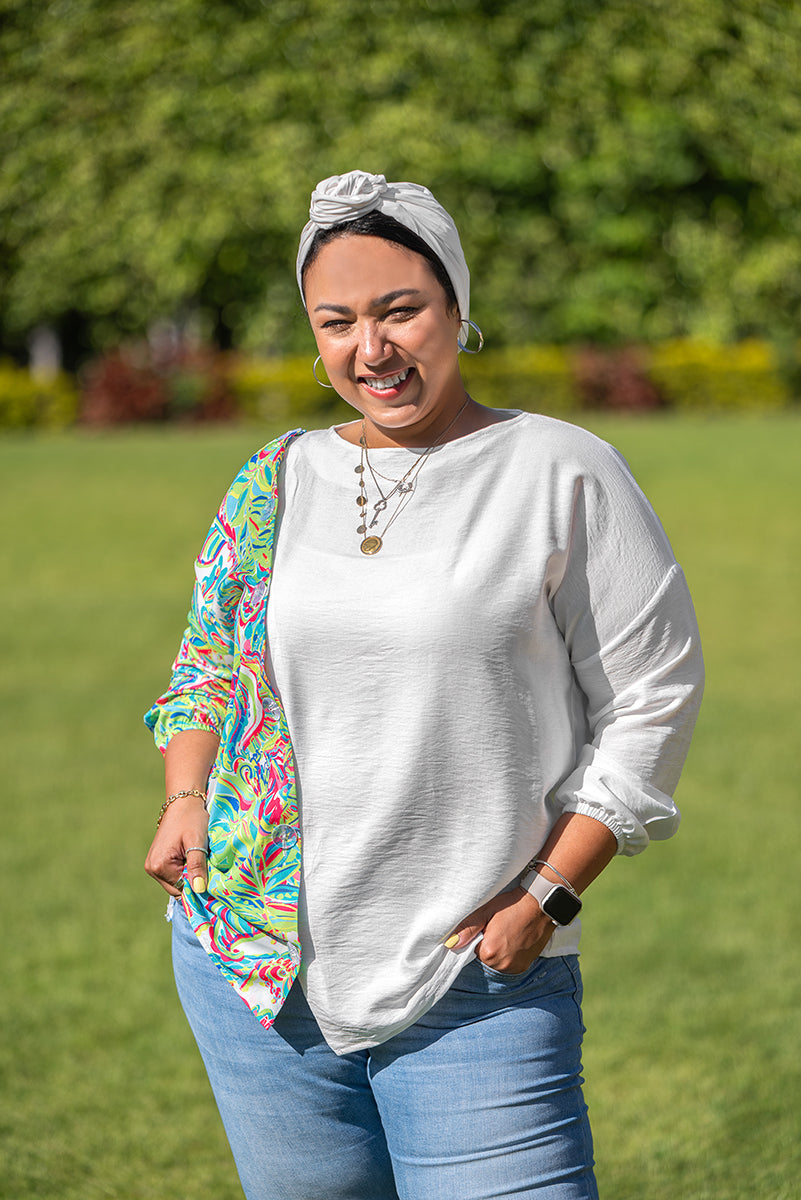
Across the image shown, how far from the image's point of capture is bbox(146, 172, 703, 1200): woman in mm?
1770

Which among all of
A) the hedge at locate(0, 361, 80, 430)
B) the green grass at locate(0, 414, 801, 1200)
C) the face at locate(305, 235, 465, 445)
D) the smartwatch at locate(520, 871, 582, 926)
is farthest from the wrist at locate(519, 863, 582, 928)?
the hedge at locate(0, 361, 80, 430)

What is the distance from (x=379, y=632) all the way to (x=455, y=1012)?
0.49m

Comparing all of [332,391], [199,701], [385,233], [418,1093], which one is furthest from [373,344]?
[332,391]

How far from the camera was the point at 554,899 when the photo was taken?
1793 millimetres

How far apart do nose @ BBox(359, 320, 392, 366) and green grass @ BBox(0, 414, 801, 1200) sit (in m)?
2.57

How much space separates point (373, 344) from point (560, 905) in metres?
0.75

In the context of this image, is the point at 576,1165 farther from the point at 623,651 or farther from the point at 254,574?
the point at 254,574

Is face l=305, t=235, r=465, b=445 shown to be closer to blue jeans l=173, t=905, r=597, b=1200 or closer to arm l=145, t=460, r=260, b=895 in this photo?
arm l=145, t=460, r=260, b=895

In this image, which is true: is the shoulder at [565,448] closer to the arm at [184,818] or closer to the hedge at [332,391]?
the arm at [184,818]

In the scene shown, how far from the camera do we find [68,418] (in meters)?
23.5

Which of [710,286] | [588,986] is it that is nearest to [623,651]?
[588,986]

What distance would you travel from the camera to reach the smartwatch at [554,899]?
1791 millimetres

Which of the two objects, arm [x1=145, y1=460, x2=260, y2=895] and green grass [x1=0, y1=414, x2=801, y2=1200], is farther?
green grass [x1=0, y1=414, x2=801, y2=1200]

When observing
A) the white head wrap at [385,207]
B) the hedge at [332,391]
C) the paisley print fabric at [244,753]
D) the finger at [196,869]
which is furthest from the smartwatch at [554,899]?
the hedge at [332,391]
